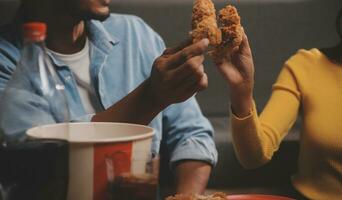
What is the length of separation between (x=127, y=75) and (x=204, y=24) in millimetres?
442

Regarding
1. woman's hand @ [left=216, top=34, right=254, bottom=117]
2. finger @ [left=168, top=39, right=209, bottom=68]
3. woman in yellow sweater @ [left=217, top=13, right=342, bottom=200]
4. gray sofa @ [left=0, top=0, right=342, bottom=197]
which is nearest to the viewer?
finger @ [left=168, top=39, right=209, bottom=68]

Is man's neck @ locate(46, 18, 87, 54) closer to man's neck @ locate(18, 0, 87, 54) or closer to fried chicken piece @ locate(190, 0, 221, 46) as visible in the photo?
man's neck @ locate(18, 0, 87, 54)

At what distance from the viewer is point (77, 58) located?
127 cm

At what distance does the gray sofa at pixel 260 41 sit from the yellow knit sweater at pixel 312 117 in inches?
5.8

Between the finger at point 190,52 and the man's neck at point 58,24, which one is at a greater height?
the finger at point 190,52

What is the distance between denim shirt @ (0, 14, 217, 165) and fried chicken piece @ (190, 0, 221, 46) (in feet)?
1.09

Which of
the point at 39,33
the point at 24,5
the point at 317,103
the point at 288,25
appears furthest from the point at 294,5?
the point at 39,33

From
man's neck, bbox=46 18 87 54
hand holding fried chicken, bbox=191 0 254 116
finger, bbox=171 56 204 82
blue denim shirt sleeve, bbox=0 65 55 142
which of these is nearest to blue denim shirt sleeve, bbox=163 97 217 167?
hand holding fried chicken, bbox=191 0 254 116

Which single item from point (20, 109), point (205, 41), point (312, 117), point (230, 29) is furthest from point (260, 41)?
point (20, 109)

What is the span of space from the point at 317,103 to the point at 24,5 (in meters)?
0.74

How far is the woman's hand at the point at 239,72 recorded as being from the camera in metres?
1.11

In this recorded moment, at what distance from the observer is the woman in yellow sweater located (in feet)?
4.50

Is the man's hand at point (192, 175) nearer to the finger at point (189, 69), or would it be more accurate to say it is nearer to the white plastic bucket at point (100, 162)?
the finger at point (189, 69)

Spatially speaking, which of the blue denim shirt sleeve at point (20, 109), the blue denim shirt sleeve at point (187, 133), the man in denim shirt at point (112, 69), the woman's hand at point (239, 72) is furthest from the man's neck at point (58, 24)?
the blue denim shirt sleeve at point (20, 109)
